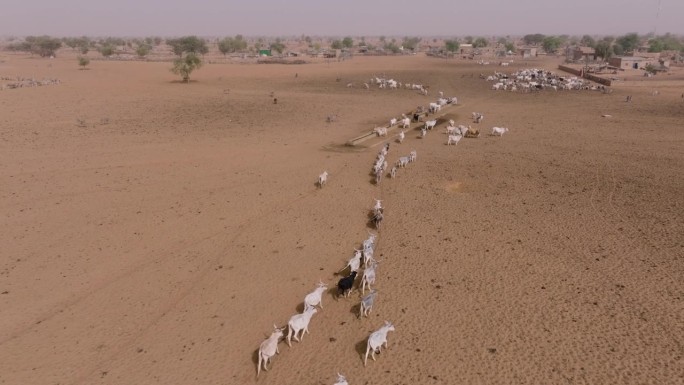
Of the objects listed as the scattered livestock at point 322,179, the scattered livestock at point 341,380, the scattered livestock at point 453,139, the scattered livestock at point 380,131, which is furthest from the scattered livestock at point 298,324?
the scattered livestock at point 380,131

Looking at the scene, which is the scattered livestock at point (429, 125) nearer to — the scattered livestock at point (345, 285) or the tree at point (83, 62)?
the scattered livestock at point (345, 285)

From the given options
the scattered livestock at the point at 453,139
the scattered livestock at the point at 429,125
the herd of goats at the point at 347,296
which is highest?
the scattered livestock at the point at 429,125

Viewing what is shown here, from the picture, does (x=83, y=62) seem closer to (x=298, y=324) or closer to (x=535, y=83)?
(x=535, y=83)

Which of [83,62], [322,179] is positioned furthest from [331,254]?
[83,62]

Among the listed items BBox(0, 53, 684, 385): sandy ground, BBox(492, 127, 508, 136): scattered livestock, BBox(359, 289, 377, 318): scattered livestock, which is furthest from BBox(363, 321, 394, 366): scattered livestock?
BBox(492, 127, 508, 136): scattered livestock

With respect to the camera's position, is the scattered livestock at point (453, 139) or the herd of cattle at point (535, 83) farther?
the herd of cattle at point (535, 83)

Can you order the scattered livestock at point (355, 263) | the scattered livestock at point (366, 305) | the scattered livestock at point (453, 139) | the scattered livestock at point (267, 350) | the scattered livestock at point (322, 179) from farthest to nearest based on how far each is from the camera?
the scattered livestock at point (453, 139) → the scattered livestock at point (322, 179) → the scattered livestock at point (355, 263) → the scattered livestock at point (366, 305) → the scattered livestock at point (267, 350)
